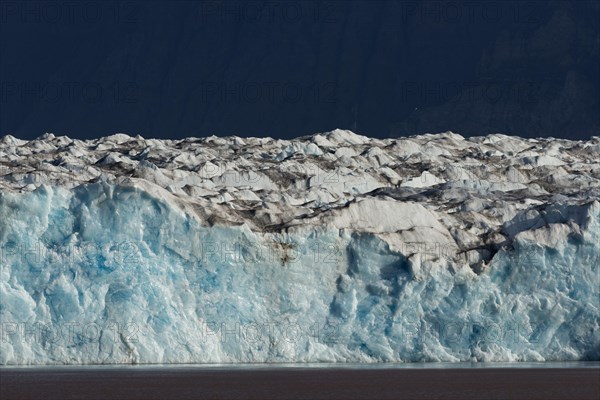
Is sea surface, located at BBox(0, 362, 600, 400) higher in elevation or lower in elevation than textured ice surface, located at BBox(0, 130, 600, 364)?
lower

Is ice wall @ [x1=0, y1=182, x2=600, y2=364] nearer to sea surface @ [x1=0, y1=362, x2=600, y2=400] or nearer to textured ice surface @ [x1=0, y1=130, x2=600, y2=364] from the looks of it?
textured ice surface @ [x1=0, y1=130, x2=600, y2=364]

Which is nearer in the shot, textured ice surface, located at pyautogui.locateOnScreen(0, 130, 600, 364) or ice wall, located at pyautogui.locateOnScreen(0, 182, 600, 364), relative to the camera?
textured ice surface, located at pyautogui.locateOnScreen(0, 130, 600, 364)

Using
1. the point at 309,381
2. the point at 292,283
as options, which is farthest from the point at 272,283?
the point at 309,381

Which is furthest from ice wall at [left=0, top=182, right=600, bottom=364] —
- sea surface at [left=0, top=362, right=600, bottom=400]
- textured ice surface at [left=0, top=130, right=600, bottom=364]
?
sea surface at [left=0, top=362, right=600, bottom=400]

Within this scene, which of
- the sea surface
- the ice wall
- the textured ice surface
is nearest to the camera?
the sea surface

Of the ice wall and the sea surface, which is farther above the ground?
the ice wall

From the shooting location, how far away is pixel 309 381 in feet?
135

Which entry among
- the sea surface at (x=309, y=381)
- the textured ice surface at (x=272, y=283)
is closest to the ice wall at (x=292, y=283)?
the textured ice surface at (x=272, y=283)

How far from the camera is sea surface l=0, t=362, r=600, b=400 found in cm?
3853

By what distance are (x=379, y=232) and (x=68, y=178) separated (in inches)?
471

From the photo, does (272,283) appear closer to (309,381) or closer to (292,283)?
(292,283)

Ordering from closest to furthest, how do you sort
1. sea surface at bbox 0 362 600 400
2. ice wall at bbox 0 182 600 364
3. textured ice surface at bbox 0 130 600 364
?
1. sea surface at bbox 0 362 600 400
2. textured ice surface at bbox 0 130 600 364
3. ice wall at bbox 0 182 600 364

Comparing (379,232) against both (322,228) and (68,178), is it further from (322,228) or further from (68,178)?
(68,178)

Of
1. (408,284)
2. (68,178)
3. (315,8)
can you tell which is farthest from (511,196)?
(315,8)
